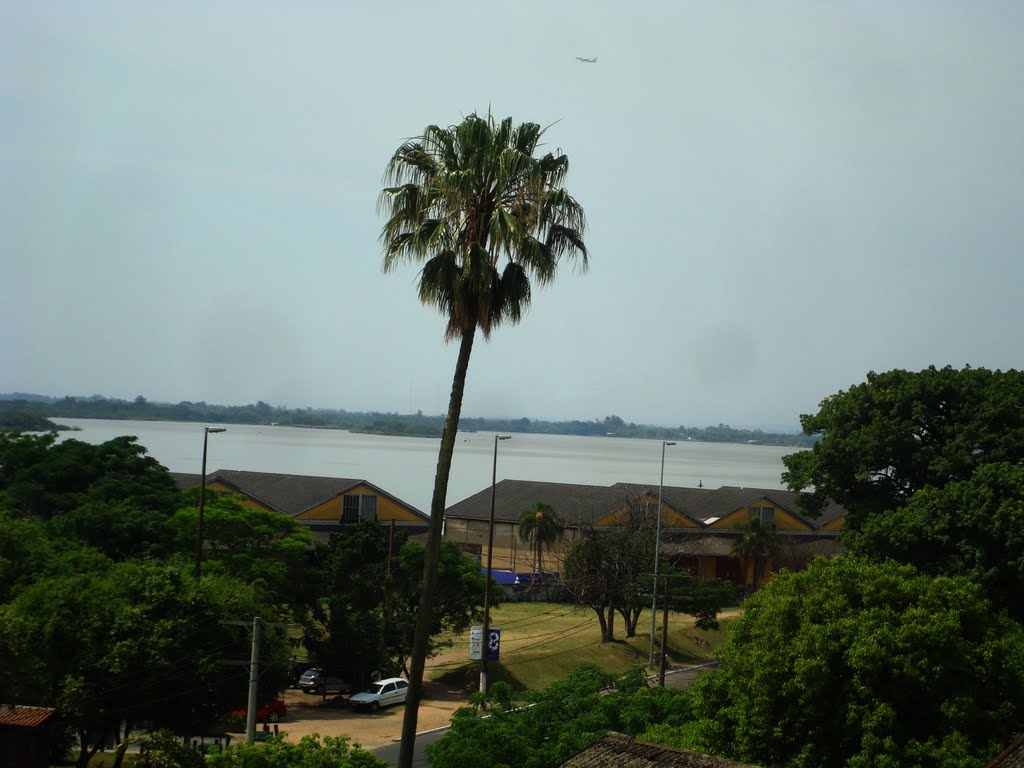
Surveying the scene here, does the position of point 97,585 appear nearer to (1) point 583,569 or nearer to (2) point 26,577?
(2) point 26,577

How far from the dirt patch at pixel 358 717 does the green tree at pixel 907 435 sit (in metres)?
14.8

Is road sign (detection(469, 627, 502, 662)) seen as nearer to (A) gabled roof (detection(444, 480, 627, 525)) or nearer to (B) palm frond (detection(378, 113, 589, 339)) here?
(B) palm frond (detection(378, 113, 589, 339))

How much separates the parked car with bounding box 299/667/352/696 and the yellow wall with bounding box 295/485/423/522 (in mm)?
20901

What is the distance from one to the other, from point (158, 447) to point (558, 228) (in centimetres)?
15234

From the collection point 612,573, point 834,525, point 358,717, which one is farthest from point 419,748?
point 834,525

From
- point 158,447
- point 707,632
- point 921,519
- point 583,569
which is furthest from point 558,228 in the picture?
point 158,447

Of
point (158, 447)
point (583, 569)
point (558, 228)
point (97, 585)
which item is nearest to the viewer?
point (558, 228)

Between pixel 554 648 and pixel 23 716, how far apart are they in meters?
29.5

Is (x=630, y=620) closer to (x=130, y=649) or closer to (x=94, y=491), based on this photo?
(x=94, y=491)

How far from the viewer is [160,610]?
25531mm

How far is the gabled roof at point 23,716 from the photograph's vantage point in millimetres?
21078

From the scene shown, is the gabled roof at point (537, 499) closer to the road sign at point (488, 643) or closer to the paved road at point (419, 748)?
the paved road at point (419, 748)

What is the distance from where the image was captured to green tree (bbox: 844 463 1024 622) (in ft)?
91.2

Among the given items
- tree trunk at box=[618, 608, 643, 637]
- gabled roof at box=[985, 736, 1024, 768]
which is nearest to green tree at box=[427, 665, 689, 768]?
gabled roof at box=[985, 736, 1024, 768]
